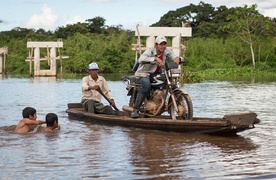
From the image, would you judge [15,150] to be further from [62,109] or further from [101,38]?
[101,38]

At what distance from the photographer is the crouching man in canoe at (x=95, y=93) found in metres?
11.3

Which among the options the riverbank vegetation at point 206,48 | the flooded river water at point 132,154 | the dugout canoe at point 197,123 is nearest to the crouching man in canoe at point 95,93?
the flooded river water at point 132,154

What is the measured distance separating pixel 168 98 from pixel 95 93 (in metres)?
2.12

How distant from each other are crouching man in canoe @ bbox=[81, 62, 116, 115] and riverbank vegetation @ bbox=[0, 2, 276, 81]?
30.9 m

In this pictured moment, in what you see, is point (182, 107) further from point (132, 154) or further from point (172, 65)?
point (132, 154)

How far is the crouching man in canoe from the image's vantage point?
11336 mm

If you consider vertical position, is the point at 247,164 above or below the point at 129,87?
below

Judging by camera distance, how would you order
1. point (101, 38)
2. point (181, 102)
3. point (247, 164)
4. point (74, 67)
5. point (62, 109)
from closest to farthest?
1. point (247, 164)
2. point (181, 102)
3. point (62, 109)
4. point (74, 67)
5. point (101, 38)

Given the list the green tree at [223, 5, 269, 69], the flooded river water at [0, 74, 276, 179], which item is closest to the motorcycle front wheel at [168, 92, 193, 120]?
the flooded river water at [0, 74, 276, 179]

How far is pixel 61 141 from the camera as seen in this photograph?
8766mm

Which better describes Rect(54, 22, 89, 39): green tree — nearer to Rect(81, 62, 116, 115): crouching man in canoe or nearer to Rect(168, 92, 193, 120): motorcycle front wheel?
Rect(81, 62, 116, 115): crouching man in canoe

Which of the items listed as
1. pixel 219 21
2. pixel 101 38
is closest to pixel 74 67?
pixel 101 38

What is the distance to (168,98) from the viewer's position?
10031 millimetres

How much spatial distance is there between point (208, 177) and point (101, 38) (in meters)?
53.6
